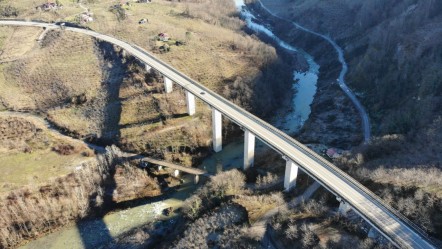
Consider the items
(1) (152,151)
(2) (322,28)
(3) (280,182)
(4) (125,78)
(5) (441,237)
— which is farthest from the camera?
(2) (322,28)

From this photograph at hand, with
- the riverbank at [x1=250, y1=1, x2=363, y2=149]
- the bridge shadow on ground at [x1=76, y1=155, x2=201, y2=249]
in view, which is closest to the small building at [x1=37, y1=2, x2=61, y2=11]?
the bridge shadow on ground at [x1=76, y1=155, x2=201, y2=249]

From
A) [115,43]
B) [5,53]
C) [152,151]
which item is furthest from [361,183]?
[5,53]

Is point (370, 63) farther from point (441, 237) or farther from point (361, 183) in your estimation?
point (441, 237)

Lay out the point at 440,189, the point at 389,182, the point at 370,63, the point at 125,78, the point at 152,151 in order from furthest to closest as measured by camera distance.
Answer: the point at 370,63, the point at 125,78, the point at 152,151, the point at 389,182, the point at 440,189

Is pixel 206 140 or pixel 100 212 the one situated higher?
pixel 206 140

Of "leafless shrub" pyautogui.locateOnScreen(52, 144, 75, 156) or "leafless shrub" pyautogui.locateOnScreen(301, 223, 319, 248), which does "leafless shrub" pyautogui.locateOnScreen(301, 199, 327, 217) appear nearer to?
"leafless shrub" pyautogui.locateOnScreen(301, 223, 319, 248)

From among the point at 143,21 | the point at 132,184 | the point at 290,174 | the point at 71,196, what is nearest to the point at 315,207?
the point at 290,174
